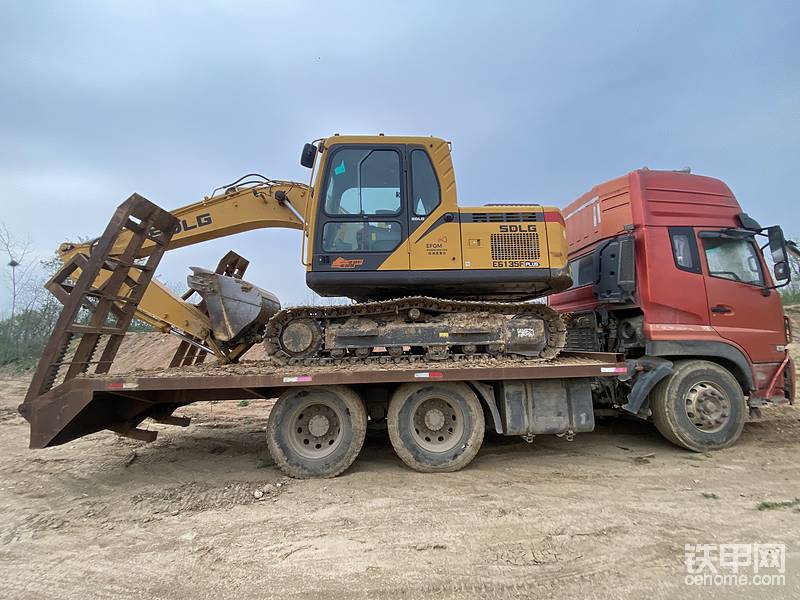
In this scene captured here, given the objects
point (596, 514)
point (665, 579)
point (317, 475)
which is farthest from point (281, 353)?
point (665, 579)

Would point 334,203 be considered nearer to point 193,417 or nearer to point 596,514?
point 596,514

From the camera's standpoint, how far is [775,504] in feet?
12.8

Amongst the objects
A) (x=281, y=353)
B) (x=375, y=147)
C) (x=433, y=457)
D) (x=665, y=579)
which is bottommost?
(x=665, y=579)

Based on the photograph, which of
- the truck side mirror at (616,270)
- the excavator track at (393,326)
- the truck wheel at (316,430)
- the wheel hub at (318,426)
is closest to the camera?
the truck wheel at (316,430)

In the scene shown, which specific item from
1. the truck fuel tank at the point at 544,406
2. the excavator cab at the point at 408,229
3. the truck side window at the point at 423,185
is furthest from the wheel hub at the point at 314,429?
the truck side window at the point at 423,185

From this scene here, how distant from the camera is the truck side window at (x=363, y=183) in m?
5.06

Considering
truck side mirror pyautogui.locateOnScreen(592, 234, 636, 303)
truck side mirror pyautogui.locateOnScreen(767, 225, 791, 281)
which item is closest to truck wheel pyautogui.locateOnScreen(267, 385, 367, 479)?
truck side mirror pyautogui.locateOnScreen(592, 234, 636, 303)

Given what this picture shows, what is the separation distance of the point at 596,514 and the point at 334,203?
4.26 metres

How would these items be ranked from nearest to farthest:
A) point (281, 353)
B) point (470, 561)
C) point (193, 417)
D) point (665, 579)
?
1. point (665, 579)
2. point (470, 561)
3. point (281, 353)
4. point (193, 417)

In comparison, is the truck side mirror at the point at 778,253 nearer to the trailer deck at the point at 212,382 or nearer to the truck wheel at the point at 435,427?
the trailer deck at the point at 212,382

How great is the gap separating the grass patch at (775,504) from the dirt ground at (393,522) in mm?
59

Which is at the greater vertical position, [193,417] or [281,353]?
[281,353]

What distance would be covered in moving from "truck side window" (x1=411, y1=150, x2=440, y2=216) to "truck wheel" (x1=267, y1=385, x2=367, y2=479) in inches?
94.2

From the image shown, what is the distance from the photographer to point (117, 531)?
3.61 m
